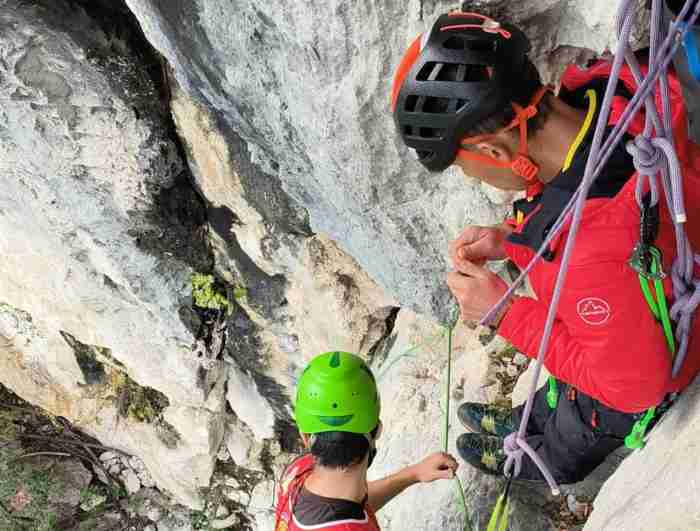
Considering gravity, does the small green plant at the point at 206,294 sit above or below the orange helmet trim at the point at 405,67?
below

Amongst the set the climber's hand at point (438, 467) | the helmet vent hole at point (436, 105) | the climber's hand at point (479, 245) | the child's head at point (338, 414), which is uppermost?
the helmet vent hole at point (436, 105)

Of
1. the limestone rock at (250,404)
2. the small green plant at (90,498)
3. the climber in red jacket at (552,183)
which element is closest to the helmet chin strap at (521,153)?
the climber in red jacket at (552,183)

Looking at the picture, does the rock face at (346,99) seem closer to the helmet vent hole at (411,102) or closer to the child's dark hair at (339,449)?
the helmet vent hole at (411,102)

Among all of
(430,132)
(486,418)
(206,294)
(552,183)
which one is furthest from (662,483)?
(206,294)

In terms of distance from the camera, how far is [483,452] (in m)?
3.56

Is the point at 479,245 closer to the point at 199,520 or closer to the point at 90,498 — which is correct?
the point at 199,520

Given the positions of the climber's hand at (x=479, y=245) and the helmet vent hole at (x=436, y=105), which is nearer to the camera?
the helmet vent hole at (x=436, y=105)

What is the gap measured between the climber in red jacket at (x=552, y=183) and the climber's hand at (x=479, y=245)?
0.07 m

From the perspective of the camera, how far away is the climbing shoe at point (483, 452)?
3.50 m

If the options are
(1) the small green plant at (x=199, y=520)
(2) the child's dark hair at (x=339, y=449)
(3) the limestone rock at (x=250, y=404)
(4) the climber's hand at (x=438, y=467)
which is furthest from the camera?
(1) the small green plant at (x=199, y=520)

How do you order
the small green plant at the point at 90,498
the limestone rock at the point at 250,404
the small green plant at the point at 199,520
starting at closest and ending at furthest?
the limestone rock at the point at 250,404
the small green plant at the point at 199,520
the small green plant at the point at 90,498

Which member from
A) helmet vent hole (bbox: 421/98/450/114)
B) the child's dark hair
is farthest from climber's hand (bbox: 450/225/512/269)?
the child's dark hair

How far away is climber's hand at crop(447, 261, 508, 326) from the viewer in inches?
90.1

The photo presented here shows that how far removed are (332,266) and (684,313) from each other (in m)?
3.44
